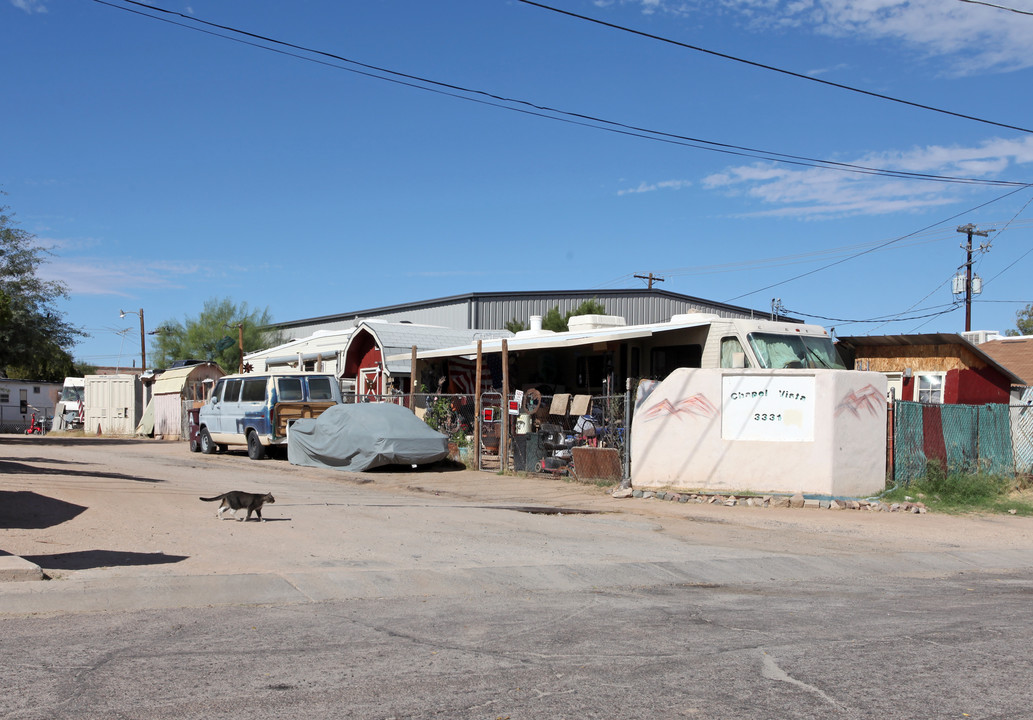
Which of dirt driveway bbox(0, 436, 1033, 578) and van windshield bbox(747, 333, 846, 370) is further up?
van windshield bbox(747, 333, 846, 370)

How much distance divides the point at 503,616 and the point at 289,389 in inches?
616

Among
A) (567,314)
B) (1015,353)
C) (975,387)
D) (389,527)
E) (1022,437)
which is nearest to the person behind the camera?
(389,527)

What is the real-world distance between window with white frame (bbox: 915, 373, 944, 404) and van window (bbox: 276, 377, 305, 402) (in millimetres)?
14116

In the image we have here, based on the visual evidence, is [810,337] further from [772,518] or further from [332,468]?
[332,468]

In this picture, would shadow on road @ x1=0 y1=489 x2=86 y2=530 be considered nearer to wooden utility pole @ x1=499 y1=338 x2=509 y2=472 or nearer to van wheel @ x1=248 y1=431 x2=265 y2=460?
wooden utility pole @ x1=499 y1=338 x2=509 y2=472

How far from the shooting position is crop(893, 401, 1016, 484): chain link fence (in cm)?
1544

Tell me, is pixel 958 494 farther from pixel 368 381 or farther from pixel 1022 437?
pixel 368 381

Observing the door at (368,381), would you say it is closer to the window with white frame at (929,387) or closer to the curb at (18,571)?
the window with white frame at (929,387)

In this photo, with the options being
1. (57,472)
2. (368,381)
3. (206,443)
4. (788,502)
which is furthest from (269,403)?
(788,502)

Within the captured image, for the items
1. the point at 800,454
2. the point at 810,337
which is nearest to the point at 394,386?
the point at 810,337

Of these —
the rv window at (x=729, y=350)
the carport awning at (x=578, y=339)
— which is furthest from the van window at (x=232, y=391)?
the rv window at (x=729, y=350)

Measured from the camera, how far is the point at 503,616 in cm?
698

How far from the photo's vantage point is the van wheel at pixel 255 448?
72.2 feet

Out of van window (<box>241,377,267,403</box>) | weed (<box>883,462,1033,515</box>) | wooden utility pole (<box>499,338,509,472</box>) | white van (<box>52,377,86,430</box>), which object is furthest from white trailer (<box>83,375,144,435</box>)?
weed (<box>883,462,1033,515</box>)
